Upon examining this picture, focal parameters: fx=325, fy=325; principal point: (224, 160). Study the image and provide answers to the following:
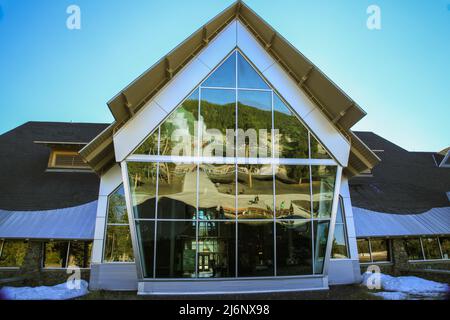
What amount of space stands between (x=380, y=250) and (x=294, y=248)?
6908 millimetres

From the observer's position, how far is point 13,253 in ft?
47.8

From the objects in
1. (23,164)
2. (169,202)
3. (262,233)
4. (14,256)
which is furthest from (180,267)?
(23,164)

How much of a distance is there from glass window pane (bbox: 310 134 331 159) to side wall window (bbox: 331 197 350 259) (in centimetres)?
373

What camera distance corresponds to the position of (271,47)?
13273mm

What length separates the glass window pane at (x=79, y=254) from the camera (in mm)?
14547

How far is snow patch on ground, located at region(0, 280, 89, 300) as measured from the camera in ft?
37.6

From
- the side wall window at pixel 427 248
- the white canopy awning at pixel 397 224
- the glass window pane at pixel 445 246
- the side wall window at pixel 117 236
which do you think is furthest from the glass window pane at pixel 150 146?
the glass window pane at pixel 445 246

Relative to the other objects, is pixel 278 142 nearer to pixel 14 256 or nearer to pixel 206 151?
pixel 206 151

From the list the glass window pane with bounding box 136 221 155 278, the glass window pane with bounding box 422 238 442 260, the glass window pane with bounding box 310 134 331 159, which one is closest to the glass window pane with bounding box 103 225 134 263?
the glass window pane with bounding box 136 221 155 278

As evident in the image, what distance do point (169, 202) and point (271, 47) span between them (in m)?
7.42

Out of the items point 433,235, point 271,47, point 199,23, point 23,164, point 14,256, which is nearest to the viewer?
point 199,23

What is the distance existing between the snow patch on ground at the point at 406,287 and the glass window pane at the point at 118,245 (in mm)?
9881

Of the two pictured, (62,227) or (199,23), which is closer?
(199,23)

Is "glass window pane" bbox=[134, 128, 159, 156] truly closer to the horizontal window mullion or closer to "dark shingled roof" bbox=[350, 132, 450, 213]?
the horizontal window mullion
